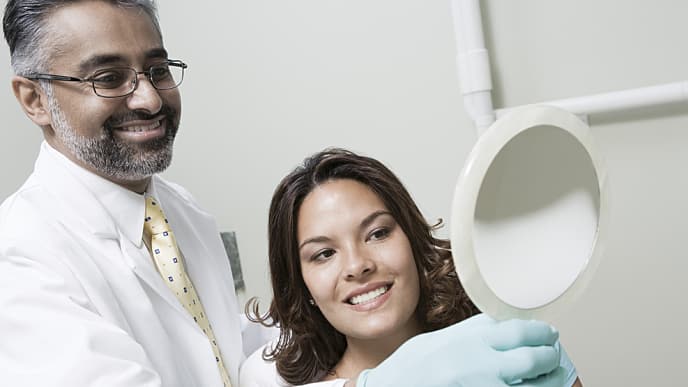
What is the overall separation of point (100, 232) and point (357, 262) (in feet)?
1.49

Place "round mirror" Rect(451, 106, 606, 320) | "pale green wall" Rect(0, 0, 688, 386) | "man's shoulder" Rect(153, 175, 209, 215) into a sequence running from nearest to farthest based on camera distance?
"round mirror" Rect(451, 106, 606, 320) < "man's shoulder" Rect(153, 175, 209, 215) < "pale green wall" Rect(0, 0, 688, 386)

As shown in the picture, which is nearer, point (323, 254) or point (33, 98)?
Result: point (323, 254)

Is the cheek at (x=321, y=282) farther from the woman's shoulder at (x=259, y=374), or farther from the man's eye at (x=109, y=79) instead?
the man's eye at (x=109, y=79)

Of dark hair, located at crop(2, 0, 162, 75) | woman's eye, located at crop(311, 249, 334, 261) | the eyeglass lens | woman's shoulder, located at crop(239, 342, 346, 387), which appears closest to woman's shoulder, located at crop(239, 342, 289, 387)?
woman's shoulder, located at crop(239, 342, 346, 387)

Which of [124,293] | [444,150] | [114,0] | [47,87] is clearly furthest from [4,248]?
[444,150]

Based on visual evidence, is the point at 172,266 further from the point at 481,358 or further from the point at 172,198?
the point at 481,358

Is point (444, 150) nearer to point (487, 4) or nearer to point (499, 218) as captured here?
point (487, 4)

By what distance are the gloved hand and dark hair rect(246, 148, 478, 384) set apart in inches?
13.0

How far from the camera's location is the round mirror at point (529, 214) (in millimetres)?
757

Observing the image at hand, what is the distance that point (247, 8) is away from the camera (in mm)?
2205

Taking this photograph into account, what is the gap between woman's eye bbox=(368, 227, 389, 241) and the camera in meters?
1.21

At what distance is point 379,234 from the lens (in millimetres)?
1223

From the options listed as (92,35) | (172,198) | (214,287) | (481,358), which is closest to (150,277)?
(214,287)

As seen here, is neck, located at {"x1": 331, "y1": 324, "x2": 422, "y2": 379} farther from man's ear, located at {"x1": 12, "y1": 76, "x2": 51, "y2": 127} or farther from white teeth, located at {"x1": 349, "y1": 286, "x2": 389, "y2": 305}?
man's ear, located at {"x1": 12, "y1": 76, "x2": 51, "y2": 127}
